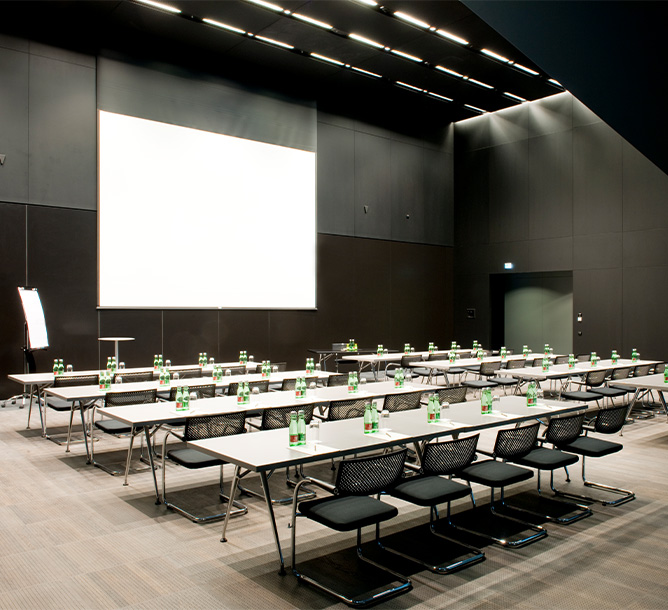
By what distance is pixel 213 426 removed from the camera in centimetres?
456

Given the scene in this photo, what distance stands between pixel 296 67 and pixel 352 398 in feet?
30.0

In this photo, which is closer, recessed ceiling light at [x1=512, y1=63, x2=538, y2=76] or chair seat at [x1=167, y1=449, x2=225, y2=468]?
chair seat at [x1=167, y1=449, x2=225, y2=468]

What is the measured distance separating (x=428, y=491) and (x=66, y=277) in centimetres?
847

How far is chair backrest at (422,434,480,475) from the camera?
3.77 m

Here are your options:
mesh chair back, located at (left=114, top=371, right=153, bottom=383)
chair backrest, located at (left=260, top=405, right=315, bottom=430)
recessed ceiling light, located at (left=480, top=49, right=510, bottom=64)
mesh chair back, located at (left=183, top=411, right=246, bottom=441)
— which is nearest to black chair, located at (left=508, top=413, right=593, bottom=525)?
chair backrest, located at (left=260, top=405, right=315, bottom=430)

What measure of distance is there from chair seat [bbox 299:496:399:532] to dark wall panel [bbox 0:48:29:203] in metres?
8.59

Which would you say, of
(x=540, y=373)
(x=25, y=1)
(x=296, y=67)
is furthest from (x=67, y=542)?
(x=296, y=67)

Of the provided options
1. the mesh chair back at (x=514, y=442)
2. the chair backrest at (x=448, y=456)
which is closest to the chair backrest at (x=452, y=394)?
the mesh chair back at (x=514, y=442)

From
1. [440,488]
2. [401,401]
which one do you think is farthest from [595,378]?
[440,488]

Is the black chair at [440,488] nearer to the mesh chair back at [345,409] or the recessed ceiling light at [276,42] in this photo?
the mesh chair back at [345,409]

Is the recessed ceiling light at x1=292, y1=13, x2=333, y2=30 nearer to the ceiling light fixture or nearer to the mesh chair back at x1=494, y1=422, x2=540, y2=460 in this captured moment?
the ceiling light fixture

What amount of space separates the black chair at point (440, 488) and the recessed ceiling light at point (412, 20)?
8500 mm

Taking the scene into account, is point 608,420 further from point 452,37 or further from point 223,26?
point 223,26

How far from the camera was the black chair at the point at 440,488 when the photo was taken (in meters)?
3.59
